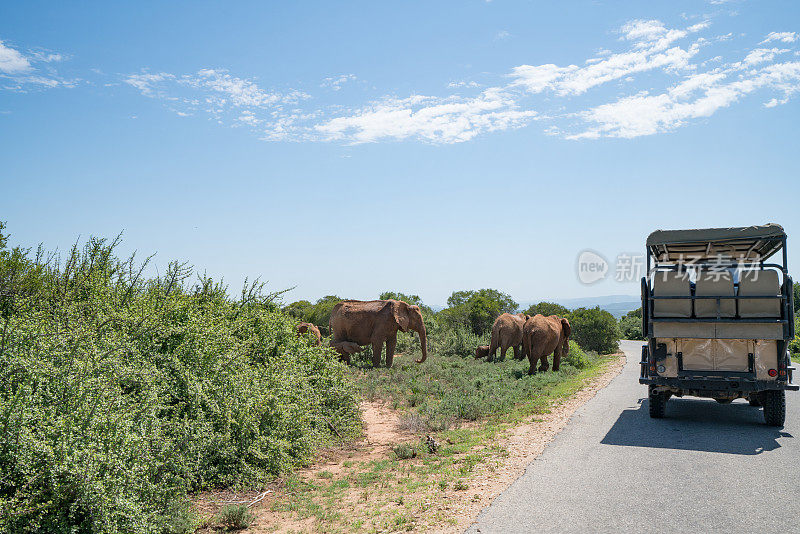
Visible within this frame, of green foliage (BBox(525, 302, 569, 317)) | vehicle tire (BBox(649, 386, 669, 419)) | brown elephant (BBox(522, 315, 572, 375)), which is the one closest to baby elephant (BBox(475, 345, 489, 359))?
brown elephant (BBox(522, 315, 572, 375))

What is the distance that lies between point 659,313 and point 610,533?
614cm

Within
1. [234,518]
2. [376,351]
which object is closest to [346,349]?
[376,351]

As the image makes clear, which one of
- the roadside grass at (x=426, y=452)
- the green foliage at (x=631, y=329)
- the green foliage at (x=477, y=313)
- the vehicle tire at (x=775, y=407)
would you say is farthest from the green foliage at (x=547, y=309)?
the vehicle tire at (x=775, y=407)

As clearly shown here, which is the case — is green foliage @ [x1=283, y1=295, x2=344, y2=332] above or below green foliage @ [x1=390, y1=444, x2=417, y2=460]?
above

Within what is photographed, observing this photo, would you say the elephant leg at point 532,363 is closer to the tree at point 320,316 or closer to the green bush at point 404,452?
the green bush at point 404,452

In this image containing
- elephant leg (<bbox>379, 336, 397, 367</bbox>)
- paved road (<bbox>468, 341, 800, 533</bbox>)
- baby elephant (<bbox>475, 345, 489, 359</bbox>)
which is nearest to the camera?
paved road (<bbox>468, 341, 800, 533</bbox>)

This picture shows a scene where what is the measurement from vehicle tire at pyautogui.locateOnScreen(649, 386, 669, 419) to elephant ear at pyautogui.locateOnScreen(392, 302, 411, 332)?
10705mm

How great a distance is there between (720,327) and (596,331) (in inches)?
863

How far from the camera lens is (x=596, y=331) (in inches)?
1213

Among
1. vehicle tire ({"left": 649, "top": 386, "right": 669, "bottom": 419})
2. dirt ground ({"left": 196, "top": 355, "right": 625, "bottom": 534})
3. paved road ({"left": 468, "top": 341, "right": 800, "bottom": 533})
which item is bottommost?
dirt ground ({"left": 196, "top": 355, "right": 625, "bottom": 534})

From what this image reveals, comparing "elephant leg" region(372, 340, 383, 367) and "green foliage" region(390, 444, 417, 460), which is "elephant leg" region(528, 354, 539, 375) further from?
"green foliage" region(390, 444, 417, 460)

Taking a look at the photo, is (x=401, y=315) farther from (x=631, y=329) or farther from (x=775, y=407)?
(x=631, y=329)

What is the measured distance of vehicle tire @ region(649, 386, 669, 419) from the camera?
10.4 metres

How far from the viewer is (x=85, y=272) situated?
9.65 m
